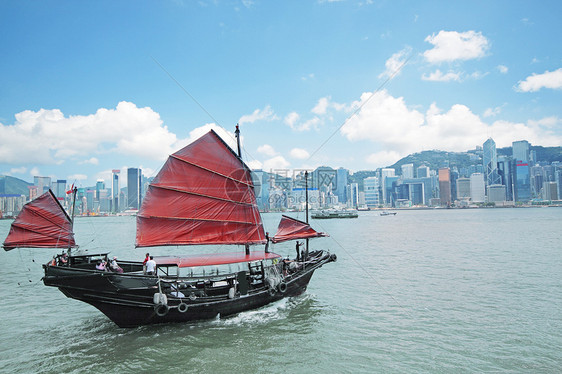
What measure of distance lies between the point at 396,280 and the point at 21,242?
21682mm

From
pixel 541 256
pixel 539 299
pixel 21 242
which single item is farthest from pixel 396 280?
pixel 21 242

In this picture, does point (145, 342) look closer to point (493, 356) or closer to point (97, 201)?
point (493, 356)

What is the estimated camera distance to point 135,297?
40.4 ft

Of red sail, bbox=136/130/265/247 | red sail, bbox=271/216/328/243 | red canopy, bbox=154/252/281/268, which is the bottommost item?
red canopy, bbox=154/252/281/268

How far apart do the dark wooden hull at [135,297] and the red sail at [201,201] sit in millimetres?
2709

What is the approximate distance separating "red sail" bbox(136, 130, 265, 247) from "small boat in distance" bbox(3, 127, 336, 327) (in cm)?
4

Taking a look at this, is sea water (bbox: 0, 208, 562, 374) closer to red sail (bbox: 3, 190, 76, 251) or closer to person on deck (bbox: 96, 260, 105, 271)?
person on deck (bbox: 96, 260, 105, 271)

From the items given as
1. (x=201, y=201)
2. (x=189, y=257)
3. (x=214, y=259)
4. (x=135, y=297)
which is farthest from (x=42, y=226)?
(x=214, y=259)

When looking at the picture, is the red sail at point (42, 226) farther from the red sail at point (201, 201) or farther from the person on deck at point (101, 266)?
the person on deck at point (101, 266)

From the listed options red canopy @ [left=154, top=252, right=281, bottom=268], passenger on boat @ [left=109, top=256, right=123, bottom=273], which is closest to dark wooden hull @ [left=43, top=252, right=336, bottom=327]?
red canopy @ [left=154, top=252, right=281, bottom=268]

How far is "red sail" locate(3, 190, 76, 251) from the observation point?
64.8 feet

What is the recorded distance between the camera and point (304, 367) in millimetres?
10039

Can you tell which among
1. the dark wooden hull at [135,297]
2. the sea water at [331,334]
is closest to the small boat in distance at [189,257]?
the dark wooden hull at [135,297]

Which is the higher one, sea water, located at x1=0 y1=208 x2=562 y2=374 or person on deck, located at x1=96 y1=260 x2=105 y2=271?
person on deck, located at x1=96 y1=260 x2=105 y2=271
